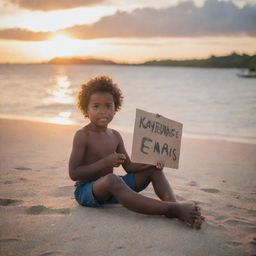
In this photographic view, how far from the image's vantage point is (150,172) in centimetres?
309

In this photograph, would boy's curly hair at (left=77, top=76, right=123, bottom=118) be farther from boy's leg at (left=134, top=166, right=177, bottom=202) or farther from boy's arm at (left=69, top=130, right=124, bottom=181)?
boy's leg at (left=134, top=166, right=177, bottom=202)

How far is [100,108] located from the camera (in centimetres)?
297

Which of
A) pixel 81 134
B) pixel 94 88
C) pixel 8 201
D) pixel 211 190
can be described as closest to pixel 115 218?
pixel 81 134

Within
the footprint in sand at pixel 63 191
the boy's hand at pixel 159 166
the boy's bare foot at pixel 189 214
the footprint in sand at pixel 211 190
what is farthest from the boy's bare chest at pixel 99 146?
the footprint in sand at pixel 211 190

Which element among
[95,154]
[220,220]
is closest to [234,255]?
[220,220]

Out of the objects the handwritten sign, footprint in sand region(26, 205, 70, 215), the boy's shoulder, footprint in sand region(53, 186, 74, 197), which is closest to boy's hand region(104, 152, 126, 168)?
the handwritten sign

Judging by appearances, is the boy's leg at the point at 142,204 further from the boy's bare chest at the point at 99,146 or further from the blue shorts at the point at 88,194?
the boy's bare chest at the point at 99,146

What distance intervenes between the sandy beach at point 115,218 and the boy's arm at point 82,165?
1.06ft

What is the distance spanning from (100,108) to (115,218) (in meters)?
0.96

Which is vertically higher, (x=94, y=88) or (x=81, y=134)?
(x=94, y=88)

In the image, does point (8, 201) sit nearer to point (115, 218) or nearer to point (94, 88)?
point (115, 218)

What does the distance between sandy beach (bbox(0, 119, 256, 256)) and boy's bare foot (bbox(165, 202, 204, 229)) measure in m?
0.06

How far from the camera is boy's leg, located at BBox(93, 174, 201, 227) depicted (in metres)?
2.67

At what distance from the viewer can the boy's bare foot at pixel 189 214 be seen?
8.61ft
